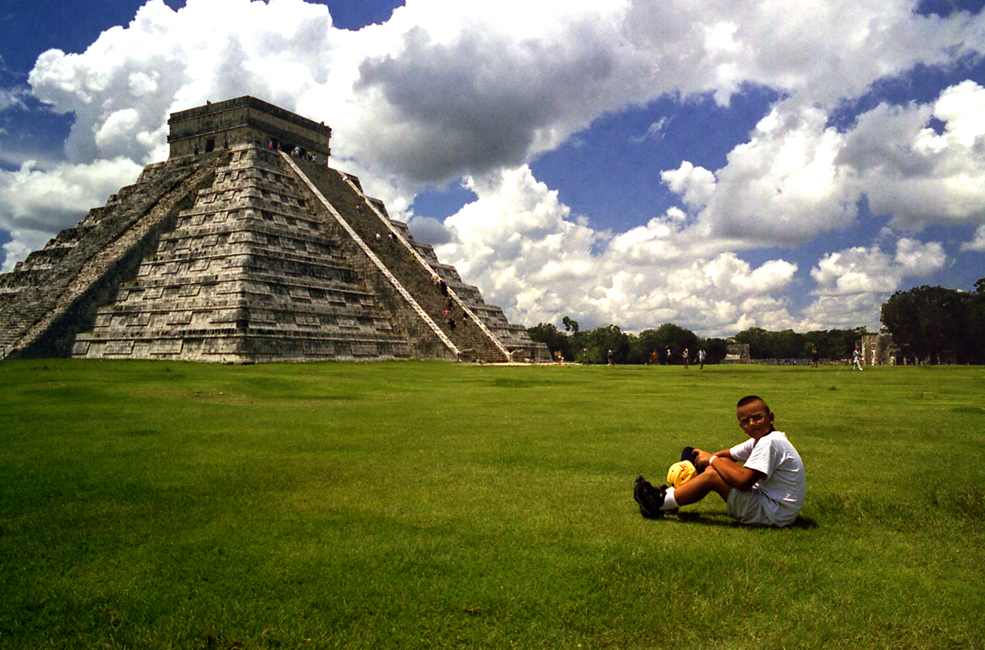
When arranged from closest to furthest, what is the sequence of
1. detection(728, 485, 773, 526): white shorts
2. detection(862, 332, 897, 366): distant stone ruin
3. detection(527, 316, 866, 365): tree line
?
1. detection(728, 485, 773, 526): white shorts
2. detection(862, 332, 897, 366): distant stone ruin
3. detection(527, 316, 866, 365): tree line

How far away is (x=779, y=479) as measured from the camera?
5.57m

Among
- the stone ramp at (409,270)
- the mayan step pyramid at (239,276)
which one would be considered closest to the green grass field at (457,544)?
the mayan step pyramid at (239,276)

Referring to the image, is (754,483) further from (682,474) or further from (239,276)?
(239,276)

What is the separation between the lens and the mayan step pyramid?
102 feet

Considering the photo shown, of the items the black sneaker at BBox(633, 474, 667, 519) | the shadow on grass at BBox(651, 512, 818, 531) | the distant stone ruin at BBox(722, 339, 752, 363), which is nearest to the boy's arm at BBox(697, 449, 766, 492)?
the shadow on grass at BBox(651, 512, 818, 531)

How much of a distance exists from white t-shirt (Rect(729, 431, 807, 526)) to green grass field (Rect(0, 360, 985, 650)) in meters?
0.24

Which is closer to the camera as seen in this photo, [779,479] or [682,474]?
[779,479]

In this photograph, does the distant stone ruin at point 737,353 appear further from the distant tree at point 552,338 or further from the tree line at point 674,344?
the distant tree at point 552,338

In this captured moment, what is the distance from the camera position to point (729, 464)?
5684 mm

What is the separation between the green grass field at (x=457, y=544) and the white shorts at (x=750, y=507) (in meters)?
0.15

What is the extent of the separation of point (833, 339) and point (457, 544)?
116656mm

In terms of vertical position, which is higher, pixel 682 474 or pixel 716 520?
pixel 682 474

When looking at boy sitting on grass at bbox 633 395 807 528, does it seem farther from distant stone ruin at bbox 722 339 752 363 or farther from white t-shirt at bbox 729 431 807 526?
distant stone ruin at bbox 722 339 752 363

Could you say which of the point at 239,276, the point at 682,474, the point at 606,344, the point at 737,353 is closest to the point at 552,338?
the point at 606,344
